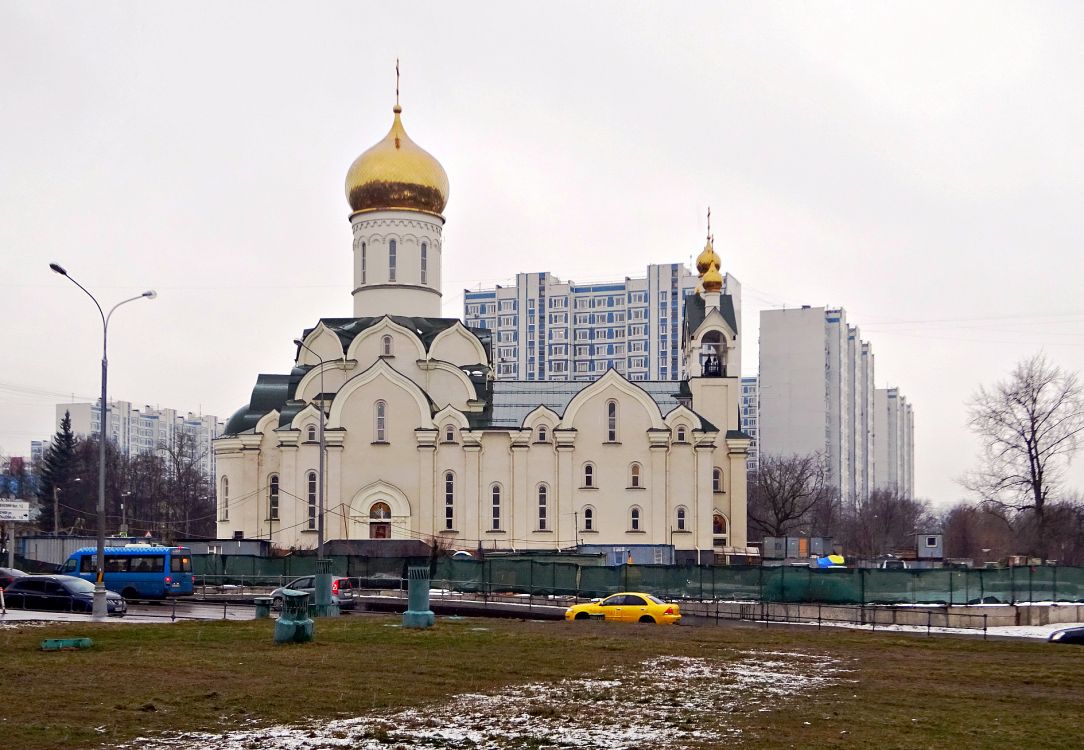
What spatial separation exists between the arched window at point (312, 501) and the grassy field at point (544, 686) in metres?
30.1

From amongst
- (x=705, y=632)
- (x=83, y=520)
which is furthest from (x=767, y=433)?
(x=705, y=632)

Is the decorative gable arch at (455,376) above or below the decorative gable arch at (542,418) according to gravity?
above

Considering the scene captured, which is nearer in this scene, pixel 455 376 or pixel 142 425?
pixel 455 376

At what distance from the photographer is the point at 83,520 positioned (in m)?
85.6

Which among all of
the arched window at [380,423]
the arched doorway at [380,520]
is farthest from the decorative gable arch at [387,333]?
the arched doorway at [380,520]

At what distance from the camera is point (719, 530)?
5812 centimetres

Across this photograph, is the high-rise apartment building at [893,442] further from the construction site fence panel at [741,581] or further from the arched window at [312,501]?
the construction site fence panel at [741,581]

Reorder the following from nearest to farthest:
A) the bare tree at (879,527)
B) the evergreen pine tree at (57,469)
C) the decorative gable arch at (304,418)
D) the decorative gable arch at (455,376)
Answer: the decorative gable arch at (304,418) → the decorative gable arch at (455,376) → the evergreen pine tree at (57,469) → the bare tree at (879,527)

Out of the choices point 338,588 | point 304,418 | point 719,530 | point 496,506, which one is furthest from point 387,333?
point 338,588

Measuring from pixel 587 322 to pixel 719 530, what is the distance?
7129 cm

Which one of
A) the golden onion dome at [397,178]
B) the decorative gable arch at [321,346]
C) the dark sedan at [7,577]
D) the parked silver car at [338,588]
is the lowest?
the parked silver car at [338,588]

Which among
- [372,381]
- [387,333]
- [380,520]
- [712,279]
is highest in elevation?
[712,279]

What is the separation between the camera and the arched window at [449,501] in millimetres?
55406

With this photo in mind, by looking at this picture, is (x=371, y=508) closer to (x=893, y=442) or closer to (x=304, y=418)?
(x=304, y=418)
